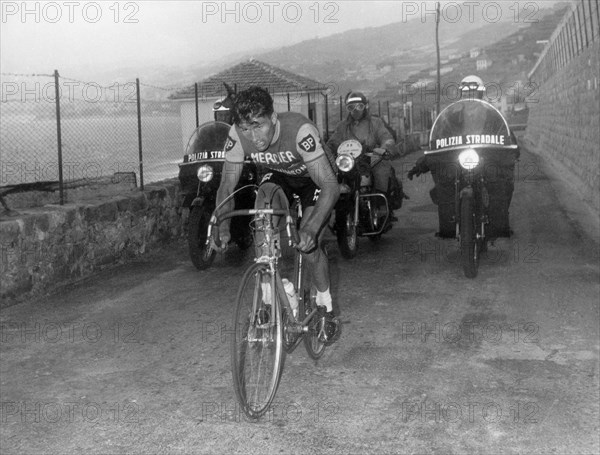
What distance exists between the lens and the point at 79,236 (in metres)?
8.69

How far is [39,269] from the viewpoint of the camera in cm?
797

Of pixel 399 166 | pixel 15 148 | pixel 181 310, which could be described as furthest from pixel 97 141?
pixel 399 166

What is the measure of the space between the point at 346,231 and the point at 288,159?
163 inches

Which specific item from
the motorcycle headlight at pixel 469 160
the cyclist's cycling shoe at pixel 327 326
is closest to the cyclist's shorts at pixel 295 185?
the cyclist's cycling shoe at pixel 327 326

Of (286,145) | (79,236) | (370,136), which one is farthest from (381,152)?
(286,145)

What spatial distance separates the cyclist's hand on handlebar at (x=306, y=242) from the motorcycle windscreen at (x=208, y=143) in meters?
5.03

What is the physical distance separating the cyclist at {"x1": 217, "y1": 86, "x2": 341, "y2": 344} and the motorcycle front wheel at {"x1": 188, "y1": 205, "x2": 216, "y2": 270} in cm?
336

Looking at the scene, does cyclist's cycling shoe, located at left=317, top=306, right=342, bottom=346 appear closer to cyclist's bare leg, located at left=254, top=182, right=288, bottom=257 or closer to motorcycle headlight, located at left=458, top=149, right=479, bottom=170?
cyclist's bare leg, located at left=254, top=182, right=288, bottom=257

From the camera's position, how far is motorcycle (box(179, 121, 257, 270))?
8789mm

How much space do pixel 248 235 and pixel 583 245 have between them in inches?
161

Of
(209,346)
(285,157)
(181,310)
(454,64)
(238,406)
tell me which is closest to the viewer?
(238,406)

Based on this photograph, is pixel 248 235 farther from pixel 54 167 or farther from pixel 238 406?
pixel 238 406

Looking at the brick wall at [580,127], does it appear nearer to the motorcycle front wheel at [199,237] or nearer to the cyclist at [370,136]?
the cyclist at [370,136]

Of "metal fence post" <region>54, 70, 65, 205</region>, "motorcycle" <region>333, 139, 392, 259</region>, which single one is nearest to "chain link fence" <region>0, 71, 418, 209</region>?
"metal fence post" <region>54, 70, 65, 205</region>
